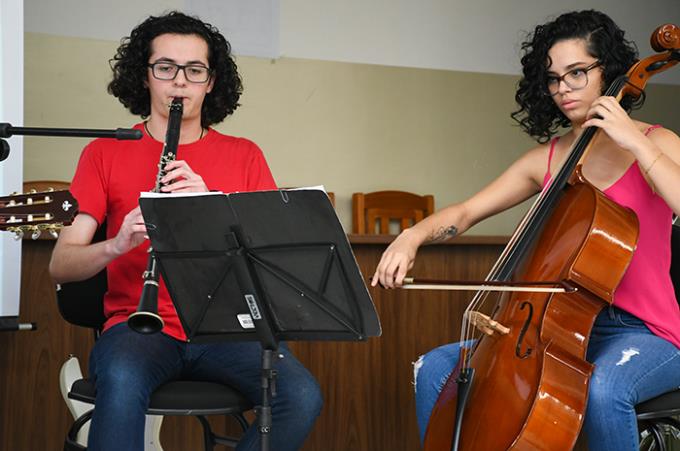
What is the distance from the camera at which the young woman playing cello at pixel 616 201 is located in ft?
5.39

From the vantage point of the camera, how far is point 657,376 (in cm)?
167

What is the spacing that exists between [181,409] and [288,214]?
48cm

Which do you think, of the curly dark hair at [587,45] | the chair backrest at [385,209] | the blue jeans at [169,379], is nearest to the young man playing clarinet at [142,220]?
the blue jeans at [169,379]

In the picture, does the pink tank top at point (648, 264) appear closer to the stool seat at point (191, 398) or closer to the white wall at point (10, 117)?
the stool seat at point (191, 398)

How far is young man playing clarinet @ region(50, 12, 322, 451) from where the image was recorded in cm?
167

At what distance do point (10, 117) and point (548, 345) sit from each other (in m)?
1.41

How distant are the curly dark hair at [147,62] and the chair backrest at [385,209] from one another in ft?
9.00

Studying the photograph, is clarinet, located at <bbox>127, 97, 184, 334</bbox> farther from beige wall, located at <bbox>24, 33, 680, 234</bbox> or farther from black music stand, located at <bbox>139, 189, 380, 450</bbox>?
beige wall, located at <bbox>24, 33, 680, 234</bbox>

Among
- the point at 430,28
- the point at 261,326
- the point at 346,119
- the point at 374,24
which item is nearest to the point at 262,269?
the point at 261,326

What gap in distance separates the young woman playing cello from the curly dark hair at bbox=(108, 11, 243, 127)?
62cm

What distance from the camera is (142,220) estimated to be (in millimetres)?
1607

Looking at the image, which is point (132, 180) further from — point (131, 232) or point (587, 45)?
point (587, 45)

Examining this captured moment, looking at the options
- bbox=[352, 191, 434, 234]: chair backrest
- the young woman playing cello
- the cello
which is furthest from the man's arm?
bbox=[352, 191, 434, 234]: chair backrest

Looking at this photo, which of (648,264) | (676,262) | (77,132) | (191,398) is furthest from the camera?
(676,262)
